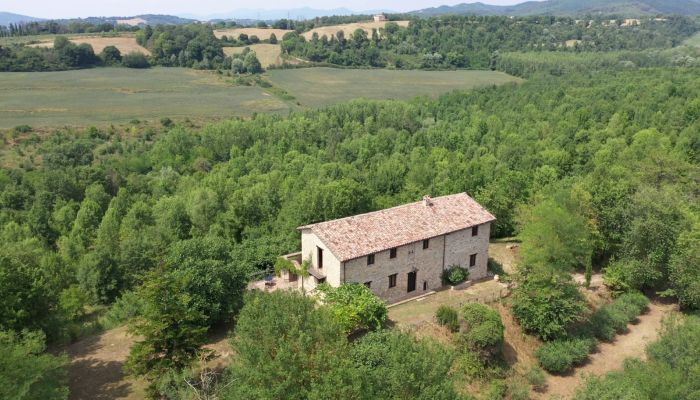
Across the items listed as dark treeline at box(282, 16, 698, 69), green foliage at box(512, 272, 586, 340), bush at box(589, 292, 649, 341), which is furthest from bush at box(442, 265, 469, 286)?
dark treeline at box(282, 16, 698, 69)

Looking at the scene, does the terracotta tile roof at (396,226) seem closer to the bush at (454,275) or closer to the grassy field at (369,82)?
the bush at (454,275)

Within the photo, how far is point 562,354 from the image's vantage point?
110ft

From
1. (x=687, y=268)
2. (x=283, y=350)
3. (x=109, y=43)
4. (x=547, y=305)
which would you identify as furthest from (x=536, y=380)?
(x=109, y=43)

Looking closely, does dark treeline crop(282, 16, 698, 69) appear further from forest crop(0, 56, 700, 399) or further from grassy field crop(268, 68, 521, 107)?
forest crop(0, 56, 700, 399)

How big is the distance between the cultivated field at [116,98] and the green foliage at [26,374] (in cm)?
9641

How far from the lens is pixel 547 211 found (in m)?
38.9

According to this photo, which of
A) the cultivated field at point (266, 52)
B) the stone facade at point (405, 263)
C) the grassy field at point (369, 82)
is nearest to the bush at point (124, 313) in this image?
the stone facade at point (405, 263)

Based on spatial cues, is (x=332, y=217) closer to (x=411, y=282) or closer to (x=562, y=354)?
(x=411, y=282)

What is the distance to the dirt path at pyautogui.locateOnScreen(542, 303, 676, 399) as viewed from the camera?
32.5 meters

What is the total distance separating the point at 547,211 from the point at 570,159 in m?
32.3

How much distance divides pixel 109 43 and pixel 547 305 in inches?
7128

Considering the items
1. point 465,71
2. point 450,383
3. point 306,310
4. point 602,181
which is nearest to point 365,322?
point 306,310

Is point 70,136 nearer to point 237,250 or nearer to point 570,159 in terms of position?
point 237,250

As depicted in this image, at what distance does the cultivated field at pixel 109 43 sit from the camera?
175125 mm
